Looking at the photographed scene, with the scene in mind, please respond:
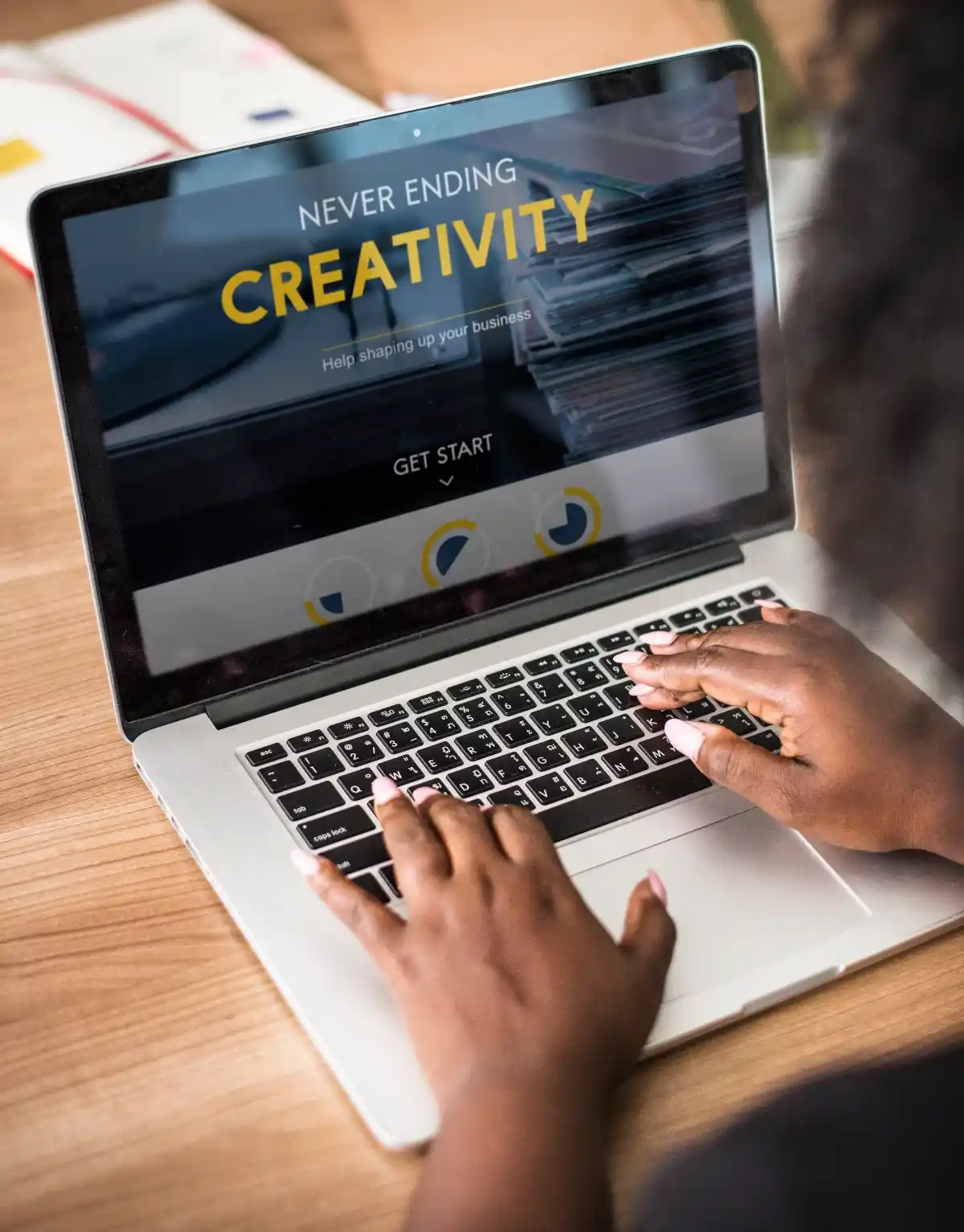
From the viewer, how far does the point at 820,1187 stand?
0.44m

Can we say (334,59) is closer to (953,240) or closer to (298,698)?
(298,698)

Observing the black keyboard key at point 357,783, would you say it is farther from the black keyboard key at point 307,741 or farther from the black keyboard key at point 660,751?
the black keyboard key at point 660,751

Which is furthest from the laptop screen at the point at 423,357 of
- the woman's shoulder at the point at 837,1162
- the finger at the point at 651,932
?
the woman's shoulder at the point at 837,1162

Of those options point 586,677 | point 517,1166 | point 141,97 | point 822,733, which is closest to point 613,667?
point 586,677

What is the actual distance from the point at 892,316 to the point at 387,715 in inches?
14.0

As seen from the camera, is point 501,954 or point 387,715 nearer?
point 501,954

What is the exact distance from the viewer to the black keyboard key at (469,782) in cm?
68

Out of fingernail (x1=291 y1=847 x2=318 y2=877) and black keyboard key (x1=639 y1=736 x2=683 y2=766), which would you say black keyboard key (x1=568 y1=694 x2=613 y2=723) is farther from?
fingernail (x1=291 y1=847 x2=318 y2=877)

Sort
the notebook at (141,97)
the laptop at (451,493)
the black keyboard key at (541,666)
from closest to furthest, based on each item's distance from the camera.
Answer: the laptop at (451,493) < the black keyboard key at (541,666) < the notebook at (141,97)

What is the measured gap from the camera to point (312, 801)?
668 millimetres

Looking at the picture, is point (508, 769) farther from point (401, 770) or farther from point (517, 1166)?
point (517, 1166)

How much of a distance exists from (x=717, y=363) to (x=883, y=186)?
371 millimetres

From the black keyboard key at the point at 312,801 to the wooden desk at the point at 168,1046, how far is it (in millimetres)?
53

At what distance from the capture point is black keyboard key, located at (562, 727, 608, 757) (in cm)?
70
